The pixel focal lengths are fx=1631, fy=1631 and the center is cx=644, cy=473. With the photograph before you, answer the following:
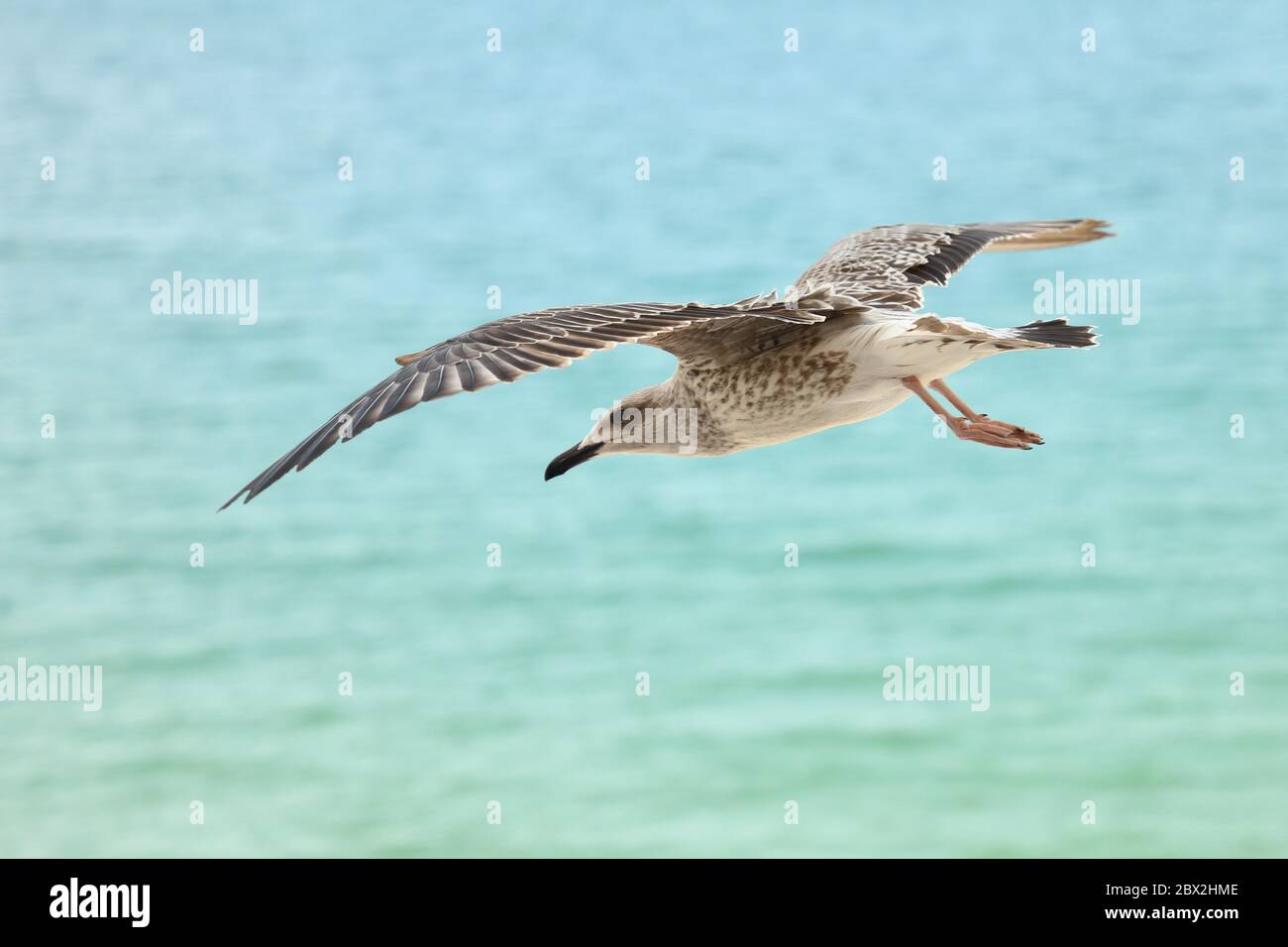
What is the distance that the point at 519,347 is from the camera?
16.6 feet

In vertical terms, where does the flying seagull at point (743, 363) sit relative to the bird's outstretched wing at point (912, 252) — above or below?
below

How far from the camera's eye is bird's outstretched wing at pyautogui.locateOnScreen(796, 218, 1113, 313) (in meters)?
6.50

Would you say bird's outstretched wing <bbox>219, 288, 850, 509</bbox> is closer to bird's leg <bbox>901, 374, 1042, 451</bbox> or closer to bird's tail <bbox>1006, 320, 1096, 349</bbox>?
bird's leg <bbox>901, 374, 1042, 451</bbox>

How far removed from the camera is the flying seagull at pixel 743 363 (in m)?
5.01

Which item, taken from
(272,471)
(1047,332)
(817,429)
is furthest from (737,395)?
(272,471)

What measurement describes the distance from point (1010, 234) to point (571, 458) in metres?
2.74

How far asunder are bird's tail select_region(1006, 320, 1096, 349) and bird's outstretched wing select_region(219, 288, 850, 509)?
2.36 feet

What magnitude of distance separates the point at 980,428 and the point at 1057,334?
42cm

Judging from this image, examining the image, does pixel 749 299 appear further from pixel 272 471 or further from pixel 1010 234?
pixel 1010 234

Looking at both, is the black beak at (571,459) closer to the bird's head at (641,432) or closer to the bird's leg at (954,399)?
the bird's head at (641,432)

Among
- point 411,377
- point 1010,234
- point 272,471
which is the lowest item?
point 272,471

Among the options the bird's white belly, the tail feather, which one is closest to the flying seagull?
the bird's white belly

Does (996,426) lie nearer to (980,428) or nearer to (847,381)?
(980,428)

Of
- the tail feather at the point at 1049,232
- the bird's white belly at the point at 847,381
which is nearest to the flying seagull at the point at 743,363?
the bird's white belly at the point at 847,381
